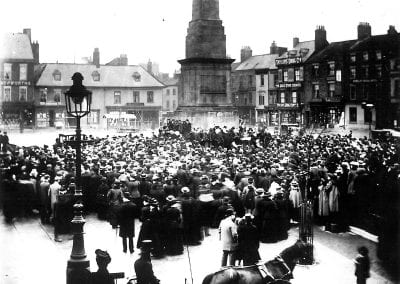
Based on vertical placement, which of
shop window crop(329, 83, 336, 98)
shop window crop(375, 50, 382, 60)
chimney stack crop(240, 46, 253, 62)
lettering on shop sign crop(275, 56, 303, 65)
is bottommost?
shop window crop(329, 83, 336, 98)

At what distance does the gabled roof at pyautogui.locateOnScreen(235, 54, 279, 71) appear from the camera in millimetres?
67000

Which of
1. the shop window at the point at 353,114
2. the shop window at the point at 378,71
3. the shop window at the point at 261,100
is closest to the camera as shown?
the shop window at the point at 378,71

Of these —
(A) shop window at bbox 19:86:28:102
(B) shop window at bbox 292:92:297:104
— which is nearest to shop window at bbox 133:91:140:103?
(A) shop window at bbox 19:86:28:102

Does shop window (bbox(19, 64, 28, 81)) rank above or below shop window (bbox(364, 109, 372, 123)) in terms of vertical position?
above

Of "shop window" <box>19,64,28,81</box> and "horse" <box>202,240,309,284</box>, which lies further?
"shop window" <box>19,64,28,81</box>

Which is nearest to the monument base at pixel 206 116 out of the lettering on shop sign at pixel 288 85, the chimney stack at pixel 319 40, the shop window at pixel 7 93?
the shop window at pixel 7 93

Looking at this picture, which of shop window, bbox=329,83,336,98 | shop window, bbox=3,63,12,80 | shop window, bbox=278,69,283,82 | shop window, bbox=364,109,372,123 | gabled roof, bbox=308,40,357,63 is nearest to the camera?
shop window, bbox=364,109,372,123

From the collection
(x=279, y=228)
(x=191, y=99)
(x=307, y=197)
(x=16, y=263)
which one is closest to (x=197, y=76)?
(x=191, y=99)

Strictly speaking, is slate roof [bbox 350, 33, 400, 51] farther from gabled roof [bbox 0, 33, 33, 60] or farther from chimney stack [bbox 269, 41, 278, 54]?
gabled roof [bbox 0, 33, 33, 60]

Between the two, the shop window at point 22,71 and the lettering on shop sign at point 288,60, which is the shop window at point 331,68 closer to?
the lettering on shop sign at point 288,60

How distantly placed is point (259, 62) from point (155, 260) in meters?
59.4

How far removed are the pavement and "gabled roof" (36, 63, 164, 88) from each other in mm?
38839

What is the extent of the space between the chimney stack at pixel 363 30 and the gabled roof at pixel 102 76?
2269 centimetres

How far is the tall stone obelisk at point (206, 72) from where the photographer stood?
3769 centimetres
